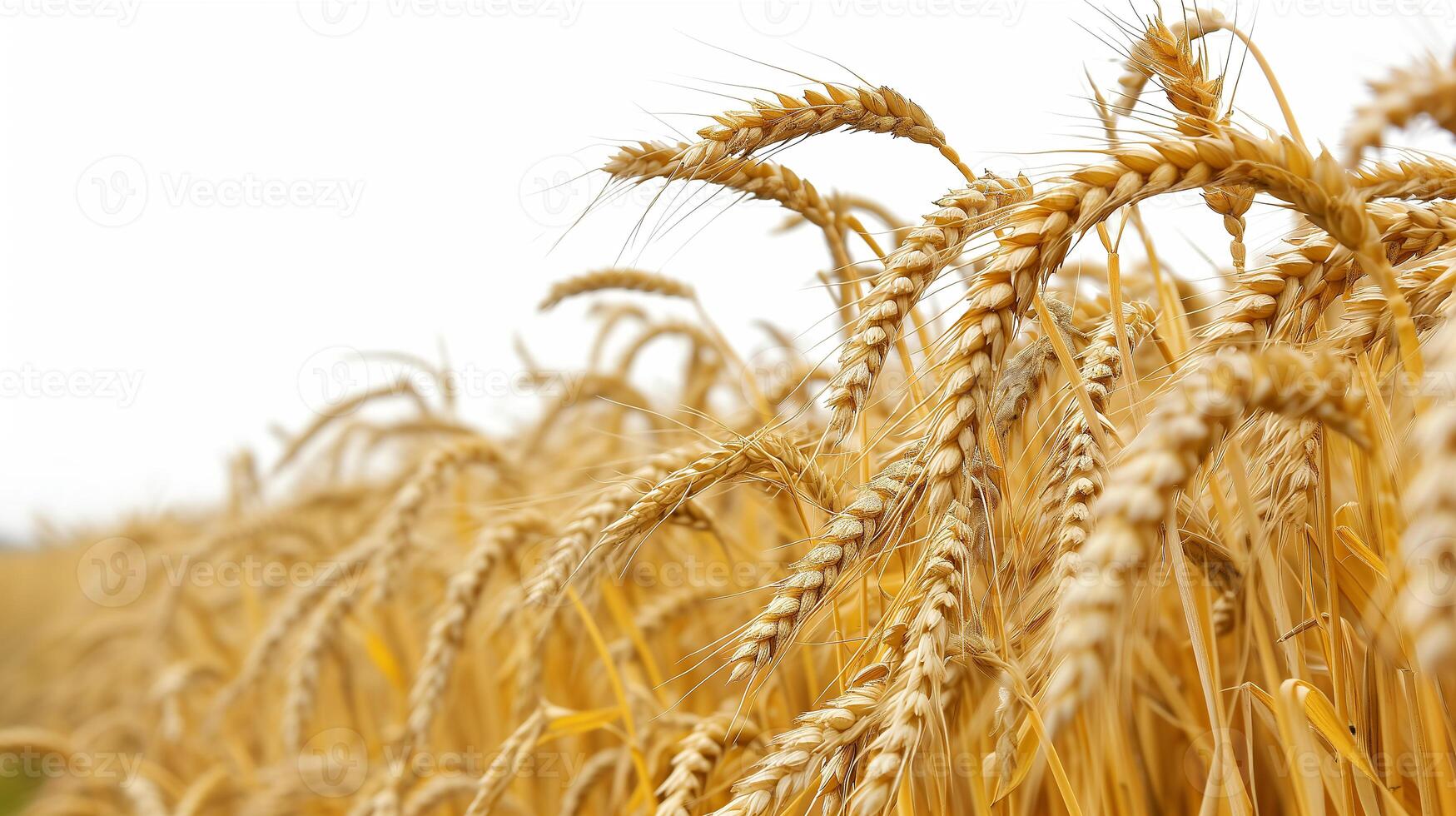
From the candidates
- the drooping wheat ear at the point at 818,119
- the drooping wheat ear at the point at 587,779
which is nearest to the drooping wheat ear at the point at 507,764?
the drooping wheat ear at the point at 587,779

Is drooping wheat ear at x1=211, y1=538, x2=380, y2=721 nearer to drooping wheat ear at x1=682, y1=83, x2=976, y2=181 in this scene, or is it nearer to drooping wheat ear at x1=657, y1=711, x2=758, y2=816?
drooping wheat ear at x1=657, y1=711, x2=758, y2=816

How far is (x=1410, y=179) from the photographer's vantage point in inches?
28.7

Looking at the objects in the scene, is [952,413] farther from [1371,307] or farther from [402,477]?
[402,477]

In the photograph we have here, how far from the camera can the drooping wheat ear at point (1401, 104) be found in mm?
461

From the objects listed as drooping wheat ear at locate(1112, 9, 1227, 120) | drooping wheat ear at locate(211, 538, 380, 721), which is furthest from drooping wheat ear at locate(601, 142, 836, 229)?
drooping wheat ear at locate(211, 538, 380, 721)

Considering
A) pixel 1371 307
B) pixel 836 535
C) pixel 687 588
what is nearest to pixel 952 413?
pixel 836 535

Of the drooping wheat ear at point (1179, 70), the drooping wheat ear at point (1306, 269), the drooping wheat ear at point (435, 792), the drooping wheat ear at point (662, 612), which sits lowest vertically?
the drooping wheat ear at point (435, 792)

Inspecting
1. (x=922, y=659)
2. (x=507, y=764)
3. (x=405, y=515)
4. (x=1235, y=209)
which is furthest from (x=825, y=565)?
(x=405, y=515)

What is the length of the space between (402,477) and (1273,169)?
271 cm

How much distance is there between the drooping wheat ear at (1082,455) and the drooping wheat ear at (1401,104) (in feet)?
0.95

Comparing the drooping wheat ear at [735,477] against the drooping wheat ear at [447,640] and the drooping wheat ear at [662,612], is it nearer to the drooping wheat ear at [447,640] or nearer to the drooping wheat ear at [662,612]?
the drooping wheat ear at [447,640]

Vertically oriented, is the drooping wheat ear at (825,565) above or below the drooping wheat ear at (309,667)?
above

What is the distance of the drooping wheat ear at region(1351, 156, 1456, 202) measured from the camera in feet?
2.32

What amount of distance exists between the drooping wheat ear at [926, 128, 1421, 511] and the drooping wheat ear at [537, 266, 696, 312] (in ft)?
3.78
